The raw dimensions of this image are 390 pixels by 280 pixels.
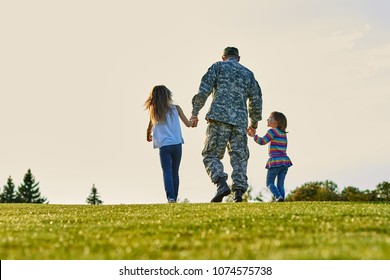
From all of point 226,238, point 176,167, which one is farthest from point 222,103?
point 226,238

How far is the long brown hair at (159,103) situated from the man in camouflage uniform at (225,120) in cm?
80

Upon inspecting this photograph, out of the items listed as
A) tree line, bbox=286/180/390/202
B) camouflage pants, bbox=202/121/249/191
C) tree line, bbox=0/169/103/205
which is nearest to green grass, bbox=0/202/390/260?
camouflage pants, bbox=202/121/249/191

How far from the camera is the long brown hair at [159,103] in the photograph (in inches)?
593

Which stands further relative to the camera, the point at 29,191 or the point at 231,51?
the point at 29,191

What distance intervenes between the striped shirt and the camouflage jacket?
46.8 inches

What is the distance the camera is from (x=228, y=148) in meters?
14.9

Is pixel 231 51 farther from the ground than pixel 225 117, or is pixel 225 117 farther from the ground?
pixel 231 51

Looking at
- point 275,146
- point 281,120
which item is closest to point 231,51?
point 281,120

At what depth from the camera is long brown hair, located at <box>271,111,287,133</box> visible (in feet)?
52.5

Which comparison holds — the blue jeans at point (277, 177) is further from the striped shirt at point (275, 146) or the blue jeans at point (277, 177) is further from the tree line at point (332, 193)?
the tree line at point (332, 193)

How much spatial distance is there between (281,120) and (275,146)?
78cm

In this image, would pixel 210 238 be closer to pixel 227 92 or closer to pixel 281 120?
pixel 227 92

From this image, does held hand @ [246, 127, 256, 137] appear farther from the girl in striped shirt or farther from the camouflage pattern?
the camouflage pattern
